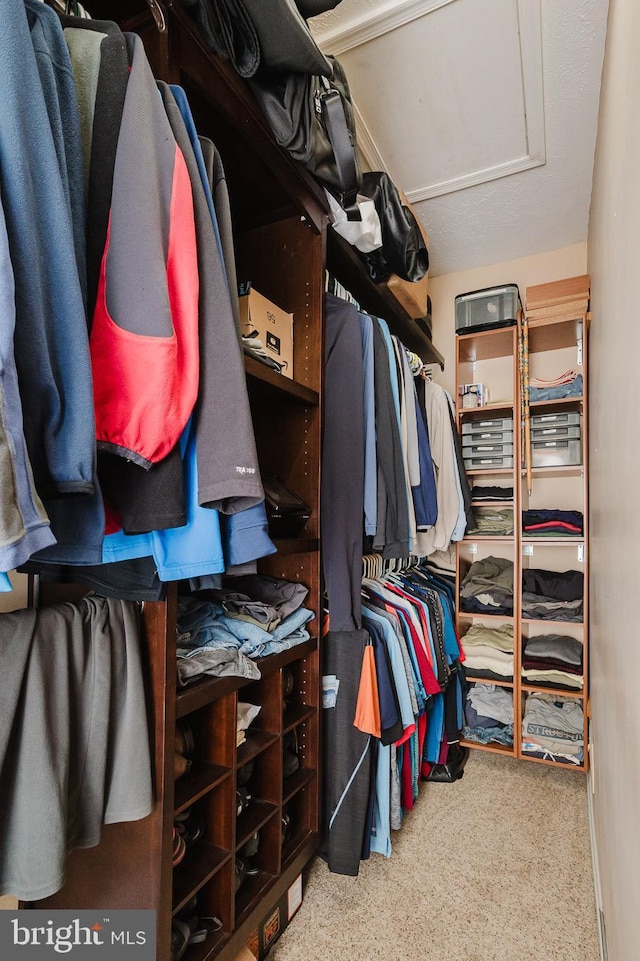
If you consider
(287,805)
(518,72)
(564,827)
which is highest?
(518,72)

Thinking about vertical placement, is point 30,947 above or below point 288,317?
below

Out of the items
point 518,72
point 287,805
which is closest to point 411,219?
point 518,72

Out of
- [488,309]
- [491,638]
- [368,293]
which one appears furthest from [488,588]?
[368,293]

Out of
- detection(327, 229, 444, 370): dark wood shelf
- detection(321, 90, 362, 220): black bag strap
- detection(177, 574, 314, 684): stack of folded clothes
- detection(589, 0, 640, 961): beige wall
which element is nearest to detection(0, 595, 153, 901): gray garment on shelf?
detection(177, 574, 314, 684): stack of folded clothes

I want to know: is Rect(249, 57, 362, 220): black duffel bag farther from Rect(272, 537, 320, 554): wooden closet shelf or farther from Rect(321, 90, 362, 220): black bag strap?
Rect(272, 537, 320, 554): wooden closet shelf

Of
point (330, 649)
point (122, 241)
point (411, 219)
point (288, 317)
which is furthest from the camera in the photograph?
point (411, 219)

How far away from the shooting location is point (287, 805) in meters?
1.52

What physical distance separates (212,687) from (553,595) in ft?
6.58

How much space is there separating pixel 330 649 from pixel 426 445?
100 centimetres

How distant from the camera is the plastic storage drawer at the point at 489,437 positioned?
8.73ft

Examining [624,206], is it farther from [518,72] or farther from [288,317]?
[518,72]

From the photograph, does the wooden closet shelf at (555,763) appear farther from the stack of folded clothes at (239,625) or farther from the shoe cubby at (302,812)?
the stack of folded clothes at (239,625)

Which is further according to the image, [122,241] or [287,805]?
[287,805]

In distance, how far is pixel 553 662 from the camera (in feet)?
7.97
